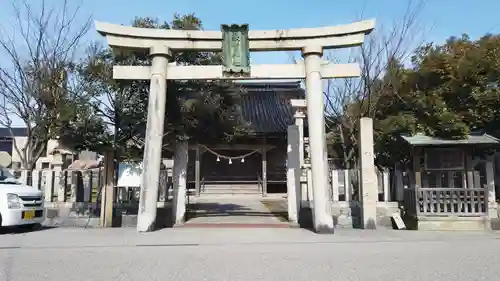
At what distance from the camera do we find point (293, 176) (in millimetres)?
13297

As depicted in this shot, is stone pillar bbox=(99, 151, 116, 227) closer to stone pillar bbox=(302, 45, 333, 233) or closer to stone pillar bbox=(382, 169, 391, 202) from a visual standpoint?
stone pillar bbox=(302, 45, 333, 233)

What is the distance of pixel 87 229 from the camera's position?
39.8ft

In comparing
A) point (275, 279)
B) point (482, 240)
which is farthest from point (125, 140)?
point (482, 240)

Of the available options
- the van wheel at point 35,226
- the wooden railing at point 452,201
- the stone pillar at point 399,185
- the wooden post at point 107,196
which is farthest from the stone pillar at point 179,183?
the wooden railing at point 452,201

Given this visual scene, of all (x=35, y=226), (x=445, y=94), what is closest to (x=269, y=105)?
(x=445, y=94)

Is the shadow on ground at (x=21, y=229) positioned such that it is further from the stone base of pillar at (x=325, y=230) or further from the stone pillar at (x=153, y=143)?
the stone base of pillar at (x=325, y=230)

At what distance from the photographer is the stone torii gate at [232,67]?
11414 millimetres

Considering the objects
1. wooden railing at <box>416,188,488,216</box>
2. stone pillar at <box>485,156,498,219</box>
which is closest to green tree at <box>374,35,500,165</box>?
stone pillar at <box>485,156,498,219</box>

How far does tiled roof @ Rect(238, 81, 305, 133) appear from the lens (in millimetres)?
24750

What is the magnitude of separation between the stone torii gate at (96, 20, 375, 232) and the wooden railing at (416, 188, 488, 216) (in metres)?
3.12

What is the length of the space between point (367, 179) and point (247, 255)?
17.7 feet

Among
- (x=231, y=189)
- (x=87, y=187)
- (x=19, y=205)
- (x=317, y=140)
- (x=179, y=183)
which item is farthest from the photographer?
(x=231, y=189)

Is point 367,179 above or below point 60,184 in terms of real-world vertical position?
above

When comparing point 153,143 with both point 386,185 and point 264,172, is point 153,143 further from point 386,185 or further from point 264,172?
point 264,172
